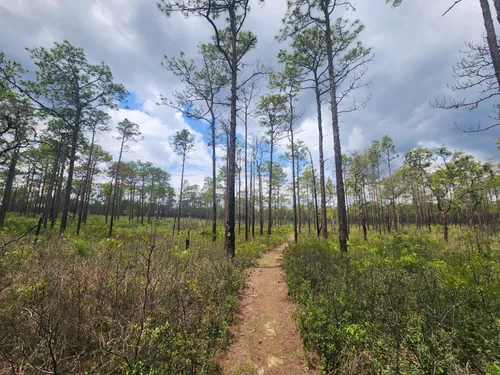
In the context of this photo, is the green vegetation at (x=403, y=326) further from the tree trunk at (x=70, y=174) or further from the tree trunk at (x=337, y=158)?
the tree trunk at (x=70, y=174)

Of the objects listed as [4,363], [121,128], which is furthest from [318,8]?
[121,128]

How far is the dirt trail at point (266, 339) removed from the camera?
106 inches

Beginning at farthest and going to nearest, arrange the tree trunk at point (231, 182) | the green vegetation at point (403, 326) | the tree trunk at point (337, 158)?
the tree trunk at point (337, 158) < the tree trunk at point (231, 182) < the green vegetation at point (403, 326)

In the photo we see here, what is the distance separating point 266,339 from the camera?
332 cm

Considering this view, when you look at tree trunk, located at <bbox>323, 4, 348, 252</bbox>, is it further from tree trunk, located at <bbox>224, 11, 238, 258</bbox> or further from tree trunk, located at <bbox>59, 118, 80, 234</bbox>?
tree trunk, located at <bbox>59, 118, 80, 234</bbox>

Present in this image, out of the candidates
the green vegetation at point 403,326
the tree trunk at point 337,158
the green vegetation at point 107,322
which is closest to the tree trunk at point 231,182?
the green vegetation at point 107,322

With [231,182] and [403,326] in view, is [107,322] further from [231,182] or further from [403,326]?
[231,182]

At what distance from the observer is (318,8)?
9.60m

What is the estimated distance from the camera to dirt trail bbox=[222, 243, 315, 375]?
2.68 m

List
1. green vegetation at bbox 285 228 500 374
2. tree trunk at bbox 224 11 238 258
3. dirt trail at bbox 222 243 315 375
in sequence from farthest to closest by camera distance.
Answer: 1. tree trunk at bbox 224 11 238 258
2. dirt trail at bbox 222 243 315 375
3. green vegetation at bbox 285 228 500 374

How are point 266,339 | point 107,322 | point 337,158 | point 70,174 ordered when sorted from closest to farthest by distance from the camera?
1. point 107,322
2. point 266,339
3. point 337,158
4. point 70,174

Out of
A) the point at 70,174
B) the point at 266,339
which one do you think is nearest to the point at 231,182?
the point at 266,339

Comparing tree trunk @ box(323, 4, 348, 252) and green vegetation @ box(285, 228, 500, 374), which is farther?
tree trunk @ box(323, 4, 348, 252)

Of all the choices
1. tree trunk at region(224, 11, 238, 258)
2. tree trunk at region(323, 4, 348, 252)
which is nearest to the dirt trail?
tree trunk at region(224, 11, 238, 258)
